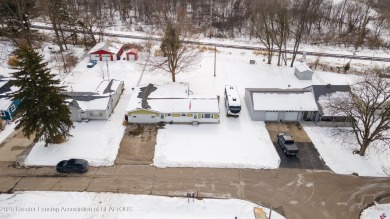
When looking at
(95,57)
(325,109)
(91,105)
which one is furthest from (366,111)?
(95,57)

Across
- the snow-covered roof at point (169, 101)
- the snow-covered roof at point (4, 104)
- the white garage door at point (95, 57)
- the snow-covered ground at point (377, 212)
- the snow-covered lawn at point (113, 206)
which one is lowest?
the snow-covered ground at point (377, 212)

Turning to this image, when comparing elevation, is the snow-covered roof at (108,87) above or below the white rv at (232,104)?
above

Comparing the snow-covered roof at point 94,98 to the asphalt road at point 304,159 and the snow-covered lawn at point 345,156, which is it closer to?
the asphalt road at point 304,159

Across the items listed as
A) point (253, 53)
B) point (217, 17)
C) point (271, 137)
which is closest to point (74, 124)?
point (271, 137)

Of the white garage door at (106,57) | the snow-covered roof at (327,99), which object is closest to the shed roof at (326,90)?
the snow-covered roof at (327,99)

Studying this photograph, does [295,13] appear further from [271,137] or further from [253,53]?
[271,137]

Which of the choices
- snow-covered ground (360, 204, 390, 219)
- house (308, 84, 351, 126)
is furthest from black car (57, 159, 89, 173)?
house (308, 84, 351, 126)
